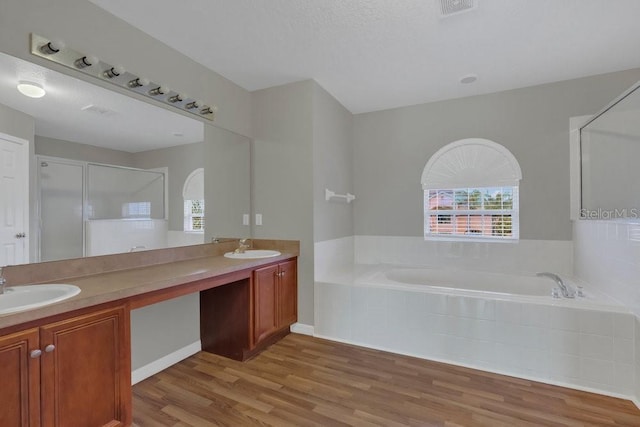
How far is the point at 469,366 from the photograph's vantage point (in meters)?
2.35

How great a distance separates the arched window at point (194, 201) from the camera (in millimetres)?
2561

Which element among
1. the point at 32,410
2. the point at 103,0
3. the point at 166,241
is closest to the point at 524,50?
the point at 103,0

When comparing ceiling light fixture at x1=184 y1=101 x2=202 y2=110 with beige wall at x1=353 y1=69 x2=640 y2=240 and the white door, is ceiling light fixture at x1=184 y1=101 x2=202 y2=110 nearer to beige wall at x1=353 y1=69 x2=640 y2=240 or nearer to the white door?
the white door

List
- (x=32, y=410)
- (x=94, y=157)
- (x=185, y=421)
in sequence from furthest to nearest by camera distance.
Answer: (x=94, y=157) < (x=185, y=421) < (x=32, y=410)

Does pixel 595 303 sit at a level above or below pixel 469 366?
above

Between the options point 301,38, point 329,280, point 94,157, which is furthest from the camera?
point 329,280

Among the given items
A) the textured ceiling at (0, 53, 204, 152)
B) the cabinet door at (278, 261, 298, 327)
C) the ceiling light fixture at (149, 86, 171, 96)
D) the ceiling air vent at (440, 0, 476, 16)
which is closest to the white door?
the textured ceiling at (0, 53, 204, 152)

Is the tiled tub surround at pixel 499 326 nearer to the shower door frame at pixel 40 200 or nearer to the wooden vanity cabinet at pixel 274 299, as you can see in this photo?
the wooden vanity cabinet at pixel 274 299

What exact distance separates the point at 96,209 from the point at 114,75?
34.9 inches

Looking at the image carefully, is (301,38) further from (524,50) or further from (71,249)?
(71,249)

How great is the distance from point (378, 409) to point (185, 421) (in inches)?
44.8

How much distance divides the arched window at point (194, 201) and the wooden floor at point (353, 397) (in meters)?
1.12

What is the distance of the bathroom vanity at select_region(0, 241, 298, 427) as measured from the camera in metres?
1.19

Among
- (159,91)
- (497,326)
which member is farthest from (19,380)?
(497,326)
